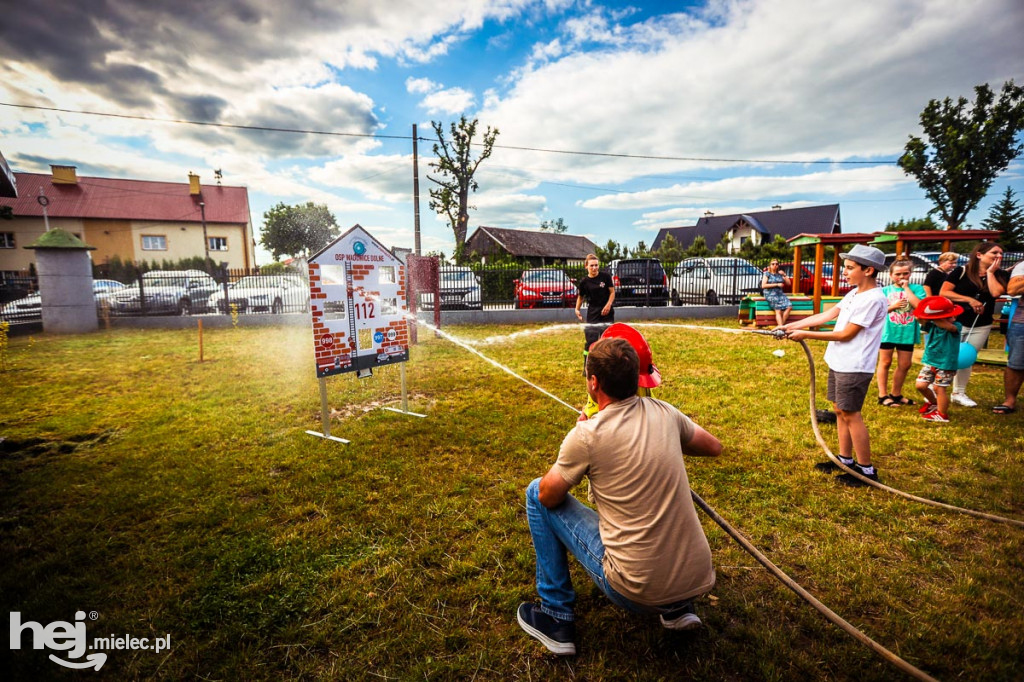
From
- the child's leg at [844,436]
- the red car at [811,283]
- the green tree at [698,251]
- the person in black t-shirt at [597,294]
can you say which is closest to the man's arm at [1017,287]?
the child's leg at [844,436]

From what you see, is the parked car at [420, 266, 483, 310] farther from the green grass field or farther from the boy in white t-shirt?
the boy in white t-shirt

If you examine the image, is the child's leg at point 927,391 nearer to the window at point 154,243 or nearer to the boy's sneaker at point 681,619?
the boy's sneaker at point 681,619

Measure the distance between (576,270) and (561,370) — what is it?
467 inches

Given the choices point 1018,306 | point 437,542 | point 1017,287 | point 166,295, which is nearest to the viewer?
point 437,542

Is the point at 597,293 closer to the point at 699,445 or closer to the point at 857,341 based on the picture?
the point at 857,341

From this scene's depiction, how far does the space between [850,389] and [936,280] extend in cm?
397

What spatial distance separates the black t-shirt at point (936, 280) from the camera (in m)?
6.16

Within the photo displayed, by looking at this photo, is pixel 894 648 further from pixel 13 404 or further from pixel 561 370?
pixel 13 404

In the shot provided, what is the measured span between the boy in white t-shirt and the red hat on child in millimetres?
2311

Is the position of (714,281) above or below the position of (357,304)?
above

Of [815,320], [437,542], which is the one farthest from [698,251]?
[437,542]

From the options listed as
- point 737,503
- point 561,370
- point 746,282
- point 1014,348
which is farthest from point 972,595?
point 746,282

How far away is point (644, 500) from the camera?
2023 millimetres

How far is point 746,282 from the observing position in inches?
718
